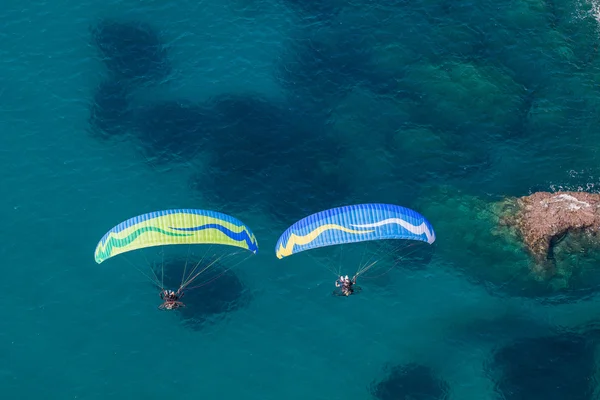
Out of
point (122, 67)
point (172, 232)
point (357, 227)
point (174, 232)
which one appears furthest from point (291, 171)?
point (122, 67)

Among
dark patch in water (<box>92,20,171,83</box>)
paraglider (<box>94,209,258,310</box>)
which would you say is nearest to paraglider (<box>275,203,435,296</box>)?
paraglider (<box>94,209,258,310</box>)

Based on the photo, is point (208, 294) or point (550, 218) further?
point (550, 218)

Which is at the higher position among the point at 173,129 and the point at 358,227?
the point at 173,129

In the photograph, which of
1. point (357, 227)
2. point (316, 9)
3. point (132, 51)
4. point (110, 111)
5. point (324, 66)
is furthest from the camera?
point (316, 9)

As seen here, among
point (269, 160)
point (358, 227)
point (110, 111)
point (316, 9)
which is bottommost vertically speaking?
point (358, 227)

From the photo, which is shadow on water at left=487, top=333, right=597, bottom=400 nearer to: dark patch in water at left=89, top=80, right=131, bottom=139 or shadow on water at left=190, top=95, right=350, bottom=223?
shadow on water at left=190, top=95, right=350, bottom=223

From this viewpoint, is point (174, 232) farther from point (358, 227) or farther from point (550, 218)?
point (550, 218)

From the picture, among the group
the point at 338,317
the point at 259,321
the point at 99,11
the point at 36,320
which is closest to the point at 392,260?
the point at 338,317
